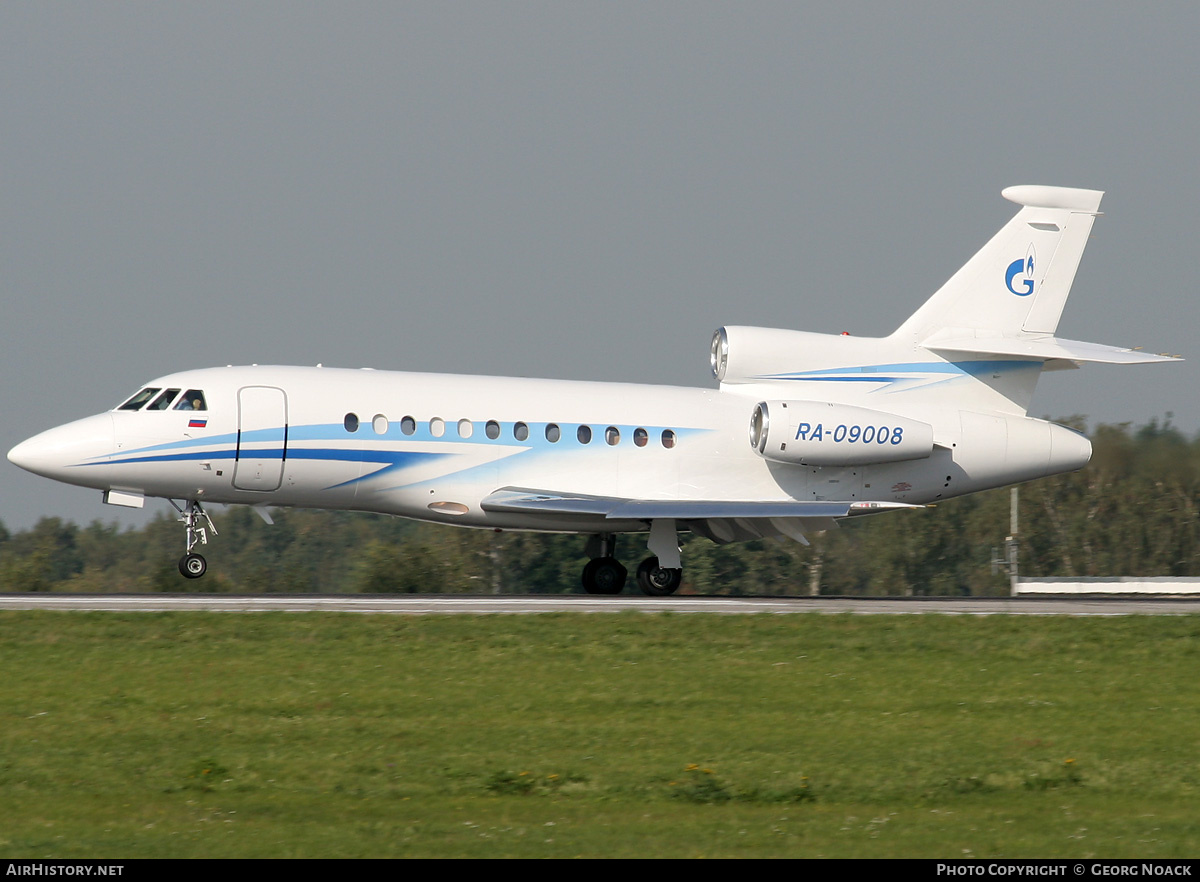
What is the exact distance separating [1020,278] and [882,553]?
1281 inches

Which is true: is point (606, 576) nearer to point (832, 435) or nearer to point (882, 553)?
point (832, 435)

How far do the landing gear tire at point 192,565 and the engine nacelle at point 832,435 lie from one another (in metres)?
10.3

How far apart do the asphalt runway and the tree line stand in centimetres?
984

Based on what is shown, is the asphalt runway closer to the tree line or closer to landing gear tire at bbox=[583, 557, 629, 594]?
landing gear tire at bbox=[583, 557, 629, 594]

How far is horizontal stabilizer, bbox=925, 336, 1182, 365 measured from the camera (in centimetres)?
2612

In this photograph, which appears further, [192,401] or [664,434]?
[664,434]

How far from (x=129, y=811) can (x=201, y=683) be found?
173 inches

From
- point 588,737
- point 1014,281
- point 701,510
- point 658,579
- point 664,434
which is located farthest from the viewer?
point 1014,281

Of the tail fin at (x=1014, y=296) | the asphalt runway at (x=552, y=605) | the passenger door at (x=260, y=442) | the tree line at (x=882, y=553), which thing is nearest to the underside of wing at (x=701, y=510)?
the asphalt runway at (x=552, y=605)

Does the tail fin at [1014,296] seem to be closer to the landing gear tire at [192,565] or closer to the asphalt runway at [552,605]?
the asphalt runway at [552,605]

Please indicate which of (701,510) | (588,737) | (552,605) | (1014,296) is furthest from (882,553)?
(588,737)

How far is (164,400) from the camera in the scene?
23.9 m

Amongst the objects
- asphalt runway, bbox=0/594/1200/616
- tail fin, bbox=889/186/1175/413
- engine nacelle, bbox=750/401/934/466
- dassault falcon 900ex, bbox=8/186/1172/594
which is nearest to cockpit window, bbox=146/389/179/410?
dassault falcon 900ex, bbox=8/186/1172/594
